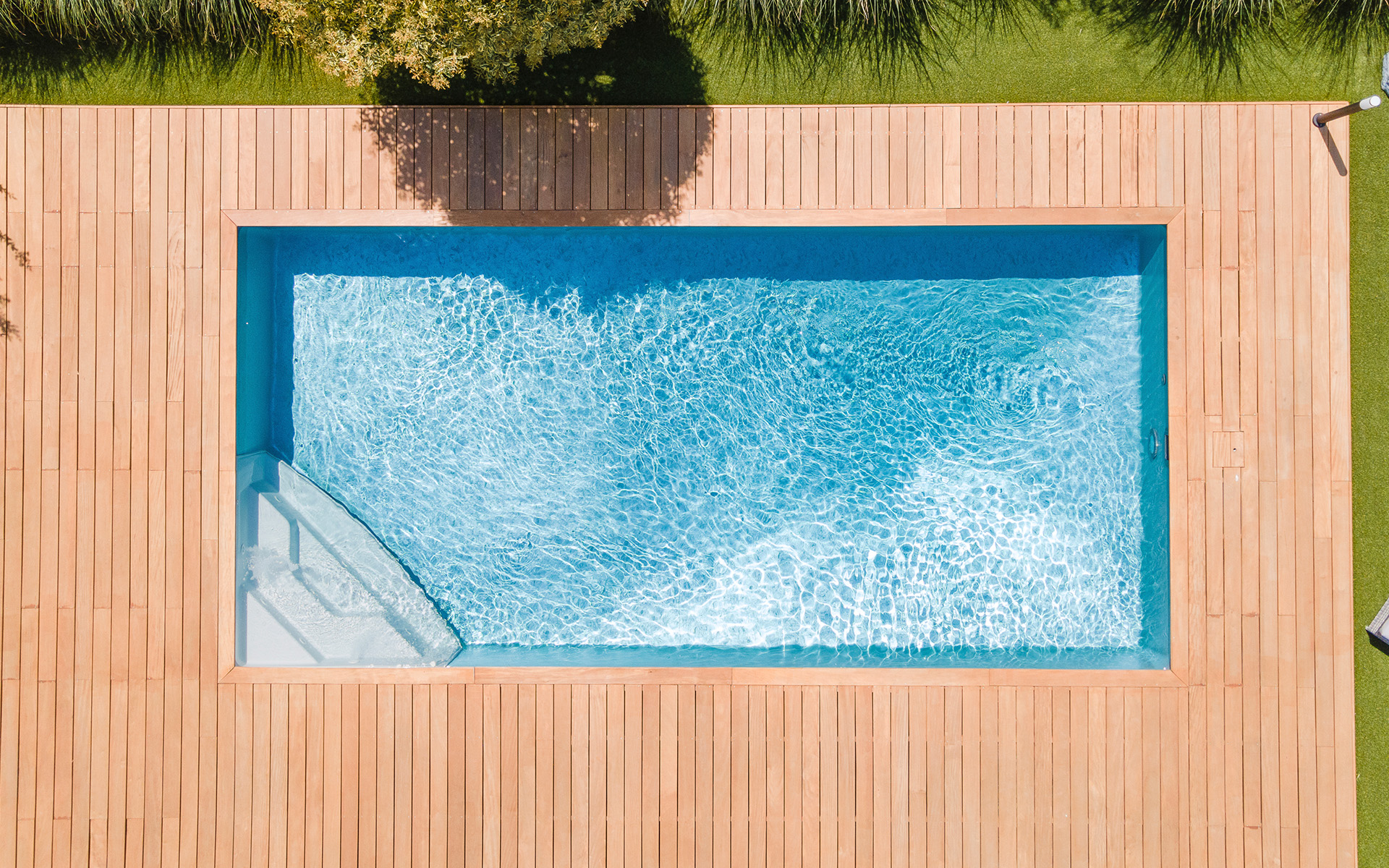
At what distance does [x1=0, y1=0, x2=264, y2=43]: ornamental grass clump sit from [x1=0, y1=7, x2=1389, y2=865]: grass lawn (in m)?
0.12

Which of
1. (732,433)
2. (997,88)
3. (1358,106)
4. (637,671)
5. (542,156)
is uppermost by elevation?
(997,88)

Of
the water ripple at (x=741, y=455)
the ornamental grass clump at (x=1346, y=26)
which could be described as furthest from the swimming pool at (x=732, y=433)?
the ornamental grass clump at (x=1346, y=26)

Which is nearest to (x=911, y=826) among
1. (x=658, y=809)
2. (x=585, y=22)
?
(x=658, y=809)

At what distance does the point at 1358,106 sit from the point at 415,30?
533cm

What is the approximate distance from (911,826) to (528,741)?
8.47ft

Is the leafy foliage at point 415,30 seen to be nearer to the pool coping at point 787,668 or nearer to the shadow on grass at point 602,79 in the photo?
the shadow on grass at point 602,79

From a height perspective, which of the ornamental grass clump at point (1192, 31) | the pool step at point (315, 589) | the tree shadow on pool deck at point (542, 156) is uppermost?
the ornamental grass clump at point (1192, 31)

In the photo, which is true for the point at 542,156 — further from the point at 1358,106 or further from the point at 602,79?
the point at 1358,106

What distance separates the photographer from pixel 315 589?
516 cm

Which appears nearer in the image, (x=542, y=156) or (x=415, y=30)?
(x=415, y=30)

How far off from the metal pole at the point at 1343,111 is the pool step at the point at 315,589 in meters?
6.56

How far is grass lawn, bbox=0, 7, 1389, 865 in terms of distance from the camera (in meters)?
4.97

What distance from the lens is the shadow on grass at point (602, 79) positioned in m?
5.04

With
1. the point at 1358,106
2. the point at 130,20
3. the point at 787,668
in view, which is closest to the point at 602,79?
the point at 130,20
